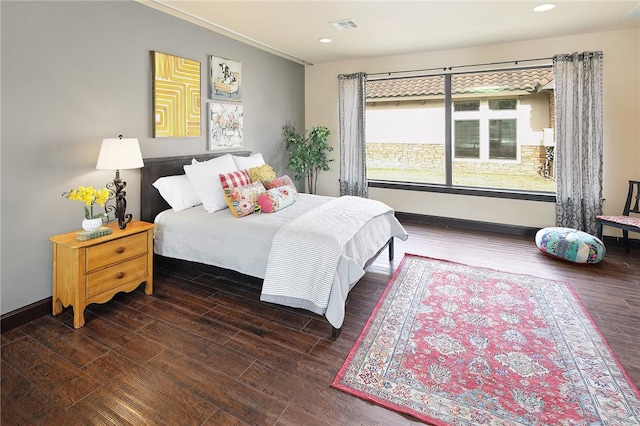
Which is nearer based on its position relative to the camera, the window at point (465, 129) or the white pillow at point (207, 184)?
the white pillow at point (207, 184)

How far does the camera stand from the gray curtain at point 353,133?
5.72 metres

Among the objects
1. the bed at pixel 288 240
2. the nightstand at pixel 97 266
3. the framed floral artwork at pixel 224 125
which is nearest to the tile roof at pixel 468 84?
the framed floral artwork at pixel 224 125

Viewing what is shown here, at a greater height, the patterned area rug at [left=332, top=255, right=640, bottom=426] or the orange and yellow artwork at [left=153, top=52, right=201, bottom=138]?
the orange and yellow artwork at [left=153, top=52, right=201, bottom=138]

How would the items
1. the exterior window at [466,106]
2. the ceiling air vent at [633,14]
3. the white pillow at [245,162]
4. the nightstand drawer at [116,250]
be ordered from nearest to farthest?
the nightstand drawer at [116,250] → the ceiling air vent at [633,14] → the white pillow at [245,162] → the exterior window at [466,106]

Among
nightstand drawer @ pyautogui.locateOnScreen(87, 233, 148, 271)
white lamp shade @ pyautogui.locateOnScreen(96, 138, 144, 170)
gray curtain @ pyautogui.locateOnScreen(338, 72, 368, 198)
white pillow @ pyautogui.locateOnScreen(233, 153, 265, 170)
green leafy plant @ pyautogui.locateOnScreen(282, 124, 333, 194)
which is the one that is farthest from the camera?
gray curtain @ pyautogui.locateOnScreen(338, 72, 368, 198)

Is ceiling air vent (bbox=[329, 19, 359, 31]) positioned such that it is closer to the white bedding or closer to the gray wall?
the gray wall

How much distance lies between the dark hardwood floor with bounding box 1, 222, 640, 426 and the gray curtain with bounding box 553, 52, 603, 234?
1.21 metres

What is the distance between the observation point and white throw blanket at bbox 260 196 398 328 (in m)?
2.44

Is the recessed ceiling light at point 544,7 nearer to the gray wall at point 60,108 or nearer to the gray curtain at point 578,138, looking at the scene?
the gray curtain at point 578,138

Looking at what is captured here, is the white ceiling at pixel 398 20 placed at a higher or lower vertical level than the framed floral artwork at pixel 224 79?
higher

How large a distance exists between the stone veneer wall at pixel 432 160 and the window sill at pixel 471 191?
34 cm

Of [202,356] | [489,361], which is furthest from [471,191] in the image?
A: [202,356]

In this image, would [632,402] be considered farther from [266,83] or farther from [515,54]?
[266,83]

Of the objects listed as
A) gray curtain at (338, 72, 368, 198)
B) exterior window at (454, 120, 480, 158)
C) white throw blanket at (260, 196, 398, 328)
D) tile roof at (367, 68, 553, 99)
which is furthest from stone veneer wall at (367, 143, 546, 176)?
white throw blanket at (260, 196, 398, 328)
